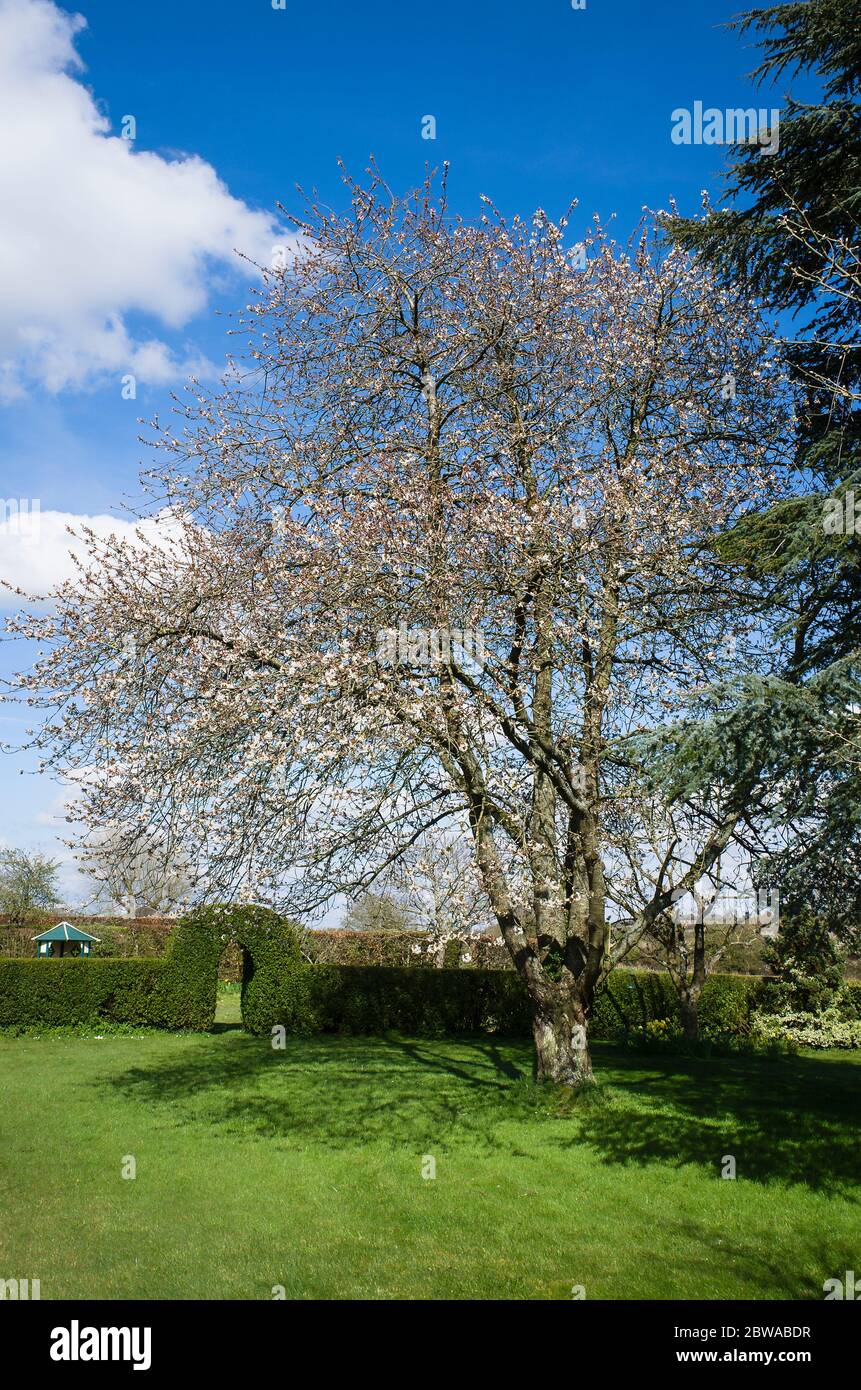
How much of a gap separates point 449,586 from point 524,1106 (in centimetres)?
537

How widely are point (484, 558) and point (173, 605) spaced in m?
3.24

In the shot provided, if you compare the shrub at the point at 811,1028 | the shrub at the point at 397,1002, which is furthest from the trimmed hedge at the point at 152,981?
the shrub at the point at 811,1028

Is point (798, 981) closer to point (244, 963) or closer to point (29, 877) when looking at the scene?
point (244, 963)

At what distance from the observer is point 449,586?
8.35 m

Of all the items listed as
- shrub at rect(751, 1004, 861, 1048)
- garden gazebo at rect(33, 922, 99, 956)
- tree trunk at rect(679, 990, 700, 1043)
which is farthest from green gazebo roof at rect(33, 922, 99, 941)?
shrub at rect(751, 1004, 861, 1048)

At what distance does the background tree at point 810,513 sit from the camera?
248 inches

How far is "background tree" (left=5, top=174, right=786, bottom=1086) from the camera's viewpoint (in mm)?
8391

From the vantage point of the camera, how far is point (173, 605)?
29.9ft

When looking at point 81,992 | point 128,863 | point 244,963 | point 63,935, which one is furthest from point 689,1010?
point 63,935

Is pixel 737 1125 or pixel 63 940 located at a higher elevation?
pixel 63 940

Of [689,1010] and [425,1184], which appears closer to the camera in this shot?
[425,1184]

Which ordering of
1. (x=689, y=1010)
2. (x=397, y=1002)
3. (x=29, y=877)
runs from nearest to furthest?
(x=689, y=1010), (x=397, y=1002), (x=29, y=877)

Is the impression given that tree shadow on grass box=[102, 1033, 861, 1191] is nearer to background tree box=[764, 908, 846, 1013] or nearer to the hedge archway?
the hedge archway
